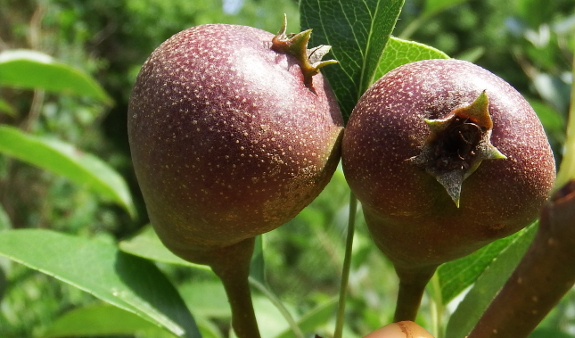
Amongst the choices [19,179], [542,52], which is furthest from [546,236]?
[19,179]

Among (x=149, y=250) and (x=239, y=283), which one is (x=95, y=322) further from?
(x=239, y=283)

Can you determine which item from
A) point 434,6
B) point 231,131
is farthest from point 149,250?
point 434,6

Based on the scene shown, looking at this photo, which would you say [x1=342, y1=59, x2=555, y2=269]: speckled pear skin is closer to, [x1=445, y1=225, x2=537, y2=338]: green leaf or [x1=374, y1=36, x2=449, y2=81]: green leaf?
[x1=374, y1=36, x2=449, y2=81]: green leaf

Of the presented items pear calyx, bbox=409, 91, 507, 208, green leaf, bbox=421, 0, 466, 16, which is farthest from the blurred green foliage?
pear calyx, bbox=409, 91, 507, 208

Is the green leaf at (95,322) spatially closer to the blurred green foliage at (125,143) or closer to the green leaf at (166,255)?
the blurred green foliage at (125,143)

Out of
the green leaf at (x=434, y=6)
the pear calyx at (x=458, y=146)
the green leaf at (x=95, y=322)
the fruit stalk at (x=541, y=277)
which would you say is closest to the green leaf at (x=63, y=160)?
the green leaf at (x=95, y=322)

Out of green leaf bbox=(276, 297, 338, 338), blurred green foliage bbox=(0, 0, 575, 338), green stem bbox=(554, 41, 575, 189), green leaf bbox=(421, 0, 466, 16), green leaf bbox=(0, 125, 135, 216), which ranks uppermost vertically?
green stem bbox=(554, 41, 575, 189)
